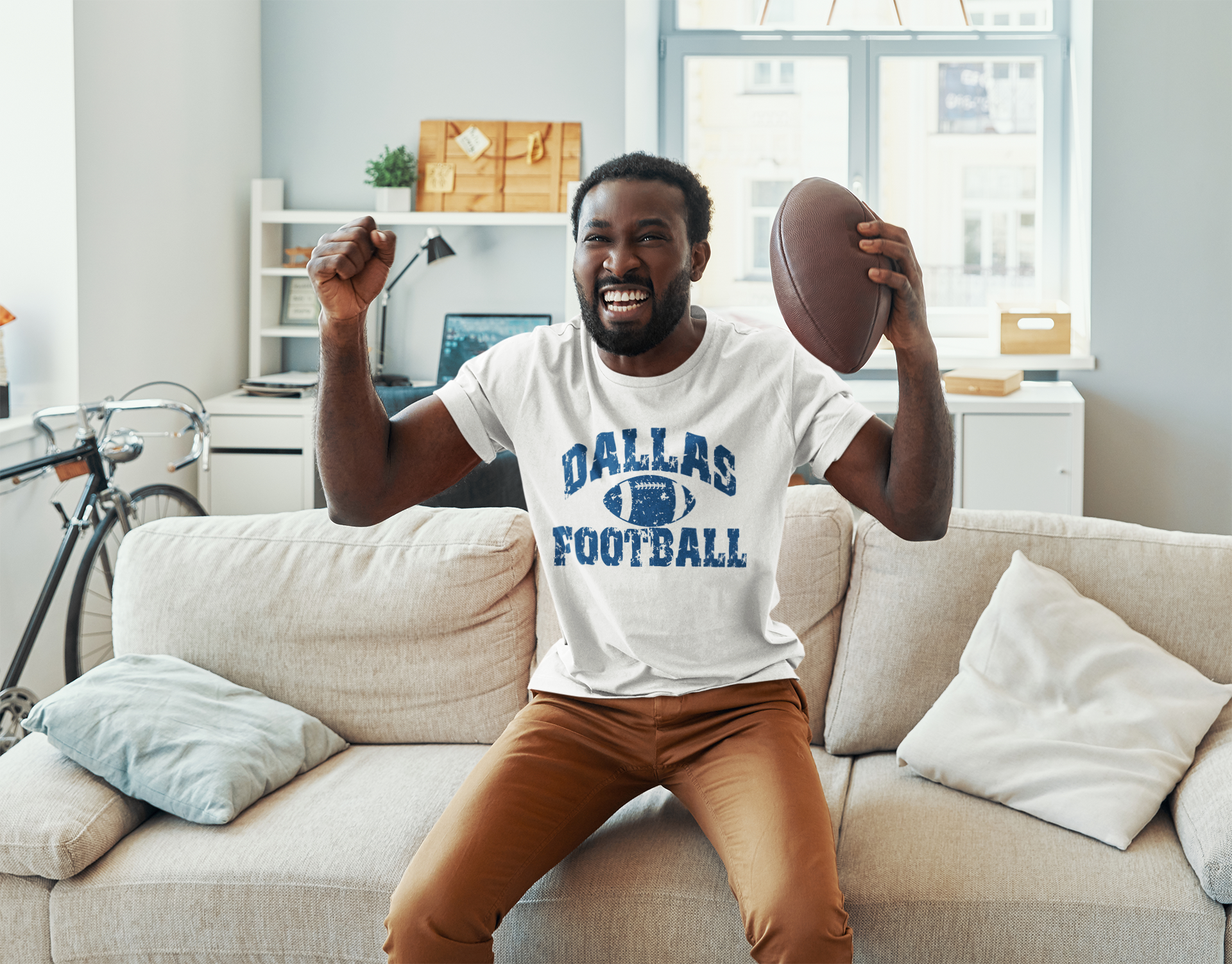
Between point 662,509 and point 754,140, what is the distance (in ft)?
10.6

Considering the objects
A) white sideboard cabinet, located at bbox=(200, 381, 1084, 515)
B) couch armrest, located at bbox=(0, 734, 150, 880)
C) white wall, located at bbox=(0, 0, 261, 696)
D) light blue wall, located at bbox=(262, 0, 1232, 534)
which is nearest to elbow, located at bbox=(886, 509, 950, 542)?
couch armrest, located at bbox=(0, 734, 150, 880)

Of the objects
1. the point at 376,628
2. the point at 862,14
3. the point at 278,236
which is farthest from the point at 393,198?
the point at 376,628

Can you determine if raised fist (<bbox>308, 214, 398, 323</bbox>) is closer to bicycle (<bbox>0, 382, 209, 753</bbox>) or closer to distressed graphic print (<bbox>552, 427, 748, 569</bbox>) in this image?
distressed graphic print (<bbox>552, 427, 748, 569</bbox>)

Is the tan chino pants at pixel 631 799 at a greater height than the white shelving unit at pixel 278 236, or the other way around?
the white shelving unit at pixel 278 236

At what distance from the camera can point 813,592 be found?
1.80 m

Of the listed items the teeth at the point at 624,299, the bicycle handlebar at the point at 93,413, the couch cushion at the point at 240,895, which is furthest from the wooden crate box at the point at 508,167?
the couch cushion at the point at 240,895

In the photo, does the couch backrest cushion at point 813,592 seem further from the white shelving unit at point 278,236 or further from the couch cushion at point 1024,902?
the white shelving unit at point 278,236

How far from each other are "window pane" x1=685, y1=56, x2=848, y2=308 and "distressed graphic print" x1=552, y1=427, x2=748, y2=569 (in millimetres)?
3040

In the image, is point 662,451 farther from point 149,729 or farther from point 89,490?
point 89,490

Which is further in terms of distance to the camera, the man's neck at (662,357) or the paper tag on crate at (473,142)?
the paper tag on crate at (473,142)

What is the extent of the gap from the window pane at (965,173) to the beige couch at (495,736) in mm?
2669

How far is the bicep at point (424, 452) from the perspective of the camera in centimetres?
144

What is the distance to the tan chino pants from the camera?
122cm

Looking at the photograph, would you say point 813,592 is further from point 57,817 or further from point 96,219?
point 96,219
